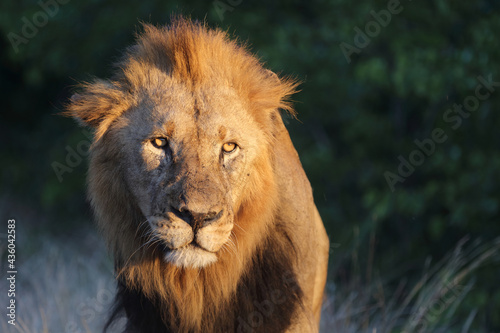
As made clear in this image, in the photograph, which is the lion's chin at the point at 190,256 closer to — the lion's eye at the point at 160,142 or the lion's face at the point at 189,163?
the lion's face at the point at 189,163

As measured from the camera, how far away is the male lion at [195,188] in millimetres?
2699

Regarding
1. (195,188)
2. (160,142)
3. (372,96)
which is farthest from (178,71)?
(372,96)

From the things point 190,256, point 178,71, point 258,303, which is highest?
point 178,71

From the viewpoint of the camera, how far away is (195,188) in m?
2.61

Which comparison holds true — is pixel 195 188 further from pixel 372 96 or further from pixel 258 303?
pixel 372 96

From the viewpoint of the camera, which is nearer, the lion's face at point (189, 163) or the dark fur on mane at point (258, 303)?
the lion's face at point (189, 163)

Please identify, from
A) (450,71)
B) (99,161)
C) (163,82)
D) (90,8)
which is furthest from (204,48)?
(90,8)

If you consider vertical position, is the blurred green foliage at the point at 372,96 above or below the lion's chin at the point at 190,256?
above

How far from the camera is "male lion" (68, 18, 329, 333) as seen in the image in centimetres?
270

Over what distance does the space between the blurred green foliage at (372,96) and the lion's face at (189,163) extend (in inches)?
93.9

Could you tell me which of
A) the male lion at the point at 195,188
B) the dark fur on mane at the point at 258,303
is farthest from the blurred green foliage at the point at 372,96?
the dark fur on mane at the point at 258,303

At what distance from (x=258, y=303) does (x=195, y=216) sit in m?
0.82

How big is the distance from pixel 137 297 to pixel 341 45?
193 inches

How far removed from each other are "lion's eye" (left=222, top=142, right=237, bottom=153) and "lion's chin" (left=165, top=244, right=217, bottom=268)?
1.45 feet
